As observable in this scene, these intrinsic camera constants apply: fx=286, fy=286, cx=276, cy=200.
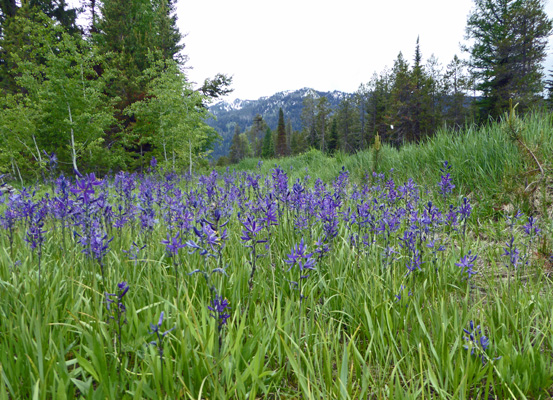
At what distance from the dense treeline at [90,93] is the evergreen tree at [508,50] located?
96.2 feet

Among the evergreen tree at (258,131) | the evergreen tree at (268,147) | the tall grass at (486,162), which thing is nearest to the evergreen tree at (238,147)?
the evergreen tree at (258,131)

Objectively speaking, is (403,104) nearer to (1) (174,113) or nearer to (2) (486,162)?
(1) (174,113)

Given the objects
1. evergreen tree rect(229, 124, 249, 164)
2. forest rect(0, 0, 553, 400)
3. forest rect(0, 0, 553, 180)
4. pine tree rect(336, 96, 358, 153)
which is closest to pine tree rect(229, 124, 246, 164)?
evergreen tree rect(229, 124, 249, 164)

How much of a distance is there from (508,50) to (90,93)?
38.4m

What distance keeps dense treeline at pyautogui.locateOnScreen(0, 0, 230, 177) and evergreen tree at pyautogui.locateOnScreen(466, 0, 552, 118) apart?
29331mm

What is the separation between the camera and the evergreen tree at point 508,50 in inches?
1126

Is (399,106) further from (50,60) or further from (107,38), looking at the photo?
(50,60)

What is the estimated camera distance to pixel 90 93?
13.4 m

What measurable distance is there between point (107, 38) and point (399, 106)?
121 ft

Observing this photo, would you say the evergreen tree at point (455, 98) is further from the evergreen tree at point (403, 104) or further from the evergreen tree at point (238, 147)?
the evergreen tree at point (238, 147)

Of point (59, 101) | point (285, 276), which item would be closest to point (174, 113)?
point (59, 101)

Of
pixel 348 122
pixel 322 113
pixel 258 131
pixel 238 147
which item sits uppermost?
pixel 258 131

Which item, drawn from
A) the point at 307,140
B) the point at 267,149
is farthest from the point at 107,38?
the point at 267,149

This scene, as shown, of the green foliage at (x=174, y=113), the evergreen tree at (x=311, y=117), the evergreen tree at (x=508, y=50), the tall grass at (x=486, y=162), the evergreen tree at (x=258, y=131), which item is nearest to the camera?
the tall grass at (x=486, y=162)
